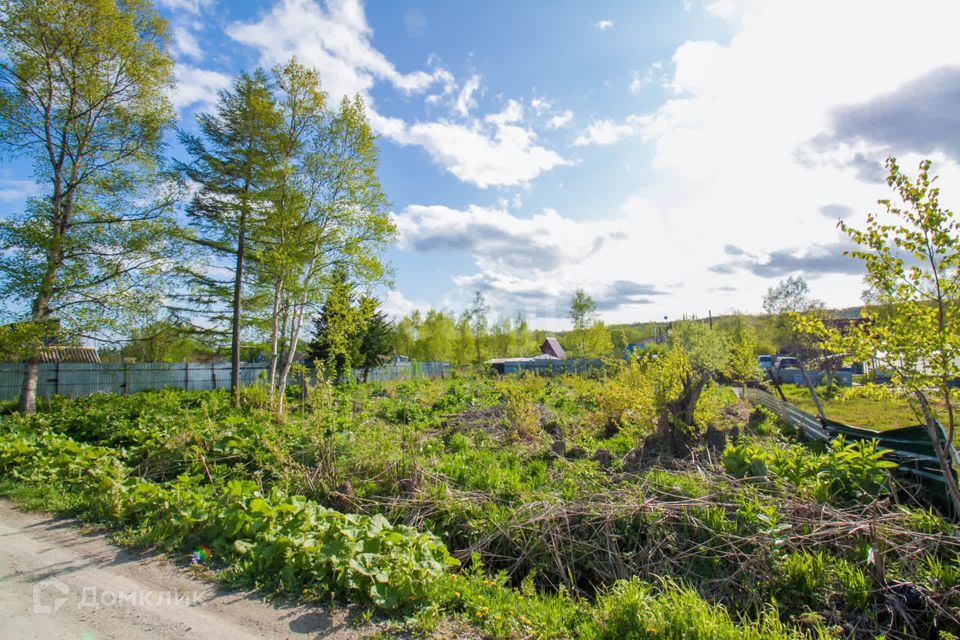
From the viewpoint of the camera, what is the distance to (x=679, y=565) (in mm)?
3727

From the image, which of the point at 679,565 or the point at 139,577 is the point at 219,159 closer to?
the point at 139,577

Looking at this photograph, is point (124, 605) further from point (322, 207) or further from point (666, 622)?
point (322, 207)

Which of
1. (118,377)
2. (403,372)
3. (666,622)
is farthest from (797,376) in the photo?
(118,377)

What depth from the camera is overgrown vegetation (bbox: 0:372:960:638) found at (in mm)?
2955

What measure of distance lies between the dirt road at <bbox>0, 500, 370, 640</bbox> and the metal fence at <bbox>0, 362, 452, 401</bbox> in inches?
456

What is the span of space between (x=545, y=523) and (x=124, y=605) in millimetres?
3238

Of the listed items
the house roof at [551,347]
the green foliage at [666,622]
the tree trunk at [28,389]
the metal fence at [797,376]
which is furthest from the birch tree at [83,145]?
the house roof at [551,347]

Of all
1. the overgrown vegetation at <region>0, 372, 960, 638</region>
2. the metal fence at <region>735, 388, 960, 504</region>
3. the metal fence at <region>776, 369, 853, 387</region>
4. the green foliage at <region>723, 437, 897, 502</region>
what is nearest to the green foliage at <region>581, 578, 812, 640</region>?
the overgrown vegetation at <region>0, 372, 960, 638</region>

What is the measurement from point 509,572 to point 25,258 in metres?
13.6

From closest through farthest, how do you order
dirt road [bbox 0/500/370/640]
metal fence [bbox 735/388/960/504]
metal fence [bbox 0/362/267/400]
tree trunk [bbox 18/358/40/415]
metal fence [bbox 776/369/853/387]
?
dirt road [bbox 0/500/370/640] → metal fence [bbox 735/388/960/504] → tree trunk [bbox 18/358/40/415] → metal fence [bbox 0/362/267/400] → metal fence [bbox 776/369/853/387]

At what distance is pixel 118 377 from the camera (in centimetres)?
1844

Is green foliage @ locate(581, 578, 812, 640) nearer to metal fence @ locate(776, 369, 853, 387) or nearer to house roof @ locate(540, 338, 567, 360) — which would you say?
Answer: metal fence @ locate(776, 369, 853, 387)

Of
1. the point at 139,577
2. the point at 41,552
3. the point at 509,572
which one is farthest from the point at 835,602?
the point at 41,552

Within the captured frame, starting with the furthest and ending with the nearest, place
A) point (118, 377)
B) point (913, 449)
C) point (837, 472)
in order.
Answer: point (118, 377)
point (913, 449)
point (837, 472)
